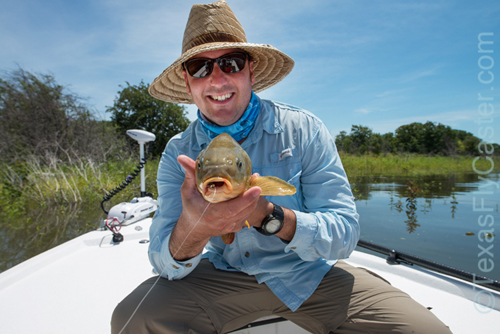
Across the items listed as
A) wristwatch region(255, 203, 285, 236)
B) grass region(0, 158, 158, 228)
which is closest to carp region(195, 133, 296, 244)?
wristwatch region(255, 203, 285, 236)

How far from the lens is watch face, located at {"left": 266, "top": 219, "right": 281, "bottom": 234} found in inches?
66.8

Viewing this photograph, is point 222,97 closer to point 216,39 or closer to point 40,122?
point 216,39

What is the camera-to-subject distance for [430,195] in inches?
459

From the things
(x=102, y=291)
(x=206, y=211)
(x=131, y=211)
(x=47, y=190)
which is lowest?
(x=102, y=291)

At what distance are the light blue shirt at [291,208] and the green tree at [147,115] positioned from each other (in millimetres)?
23633

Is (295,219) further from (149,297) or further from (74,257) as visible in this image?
(74,257)

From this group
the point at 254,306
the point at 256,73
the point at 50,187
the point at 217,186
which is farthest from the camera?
the point at 50,187

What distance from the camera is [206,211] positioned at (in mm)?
1448

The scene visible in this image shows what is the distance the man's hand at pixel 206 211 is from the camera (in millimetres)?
1392

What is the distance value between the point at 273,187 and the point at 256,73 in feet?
6.51

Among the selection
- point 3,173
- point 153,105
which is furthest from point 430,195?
point 153,105

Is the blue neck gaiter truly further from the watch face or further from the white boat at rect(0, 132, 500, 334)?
the white boat at rect(0, 132, 500, 334)

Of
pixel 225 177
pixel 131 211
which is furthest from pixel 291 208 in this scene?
pixel 131 211

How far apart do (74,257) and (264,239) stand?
2.74 meters
